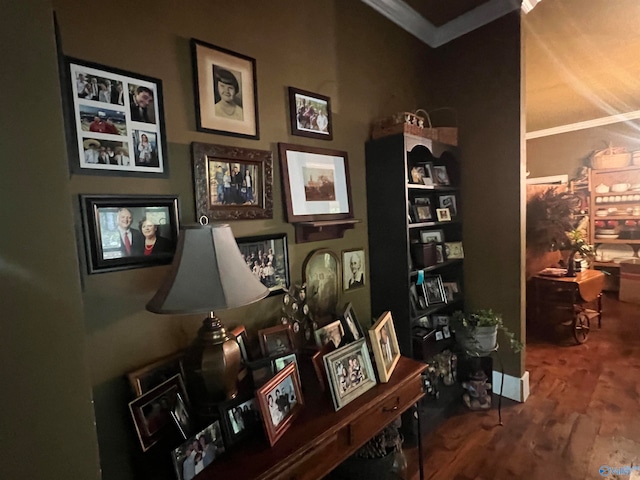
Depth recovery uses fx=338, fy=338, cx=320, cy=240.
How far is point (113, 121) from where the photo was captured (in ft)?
3.99

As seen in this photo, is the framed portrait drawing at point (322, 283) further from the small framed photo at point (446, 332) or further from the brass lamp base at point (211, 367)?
the small framed photo at point (446, 332)

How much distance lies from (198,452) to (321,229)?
1.19 m

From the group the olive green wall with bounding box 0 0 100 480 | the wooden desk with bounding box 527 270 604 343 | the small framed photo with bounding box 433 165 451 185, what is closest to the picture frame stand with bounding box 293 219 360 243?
the small framed photo with bounding box 433 165 451 185

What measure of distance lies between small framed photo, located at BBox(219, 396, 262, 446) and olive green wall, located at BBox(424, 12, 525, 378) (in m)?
2.01

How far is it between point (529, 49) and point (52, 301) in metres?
3.52

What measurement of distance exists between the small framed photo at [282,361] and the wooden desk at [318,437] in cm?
16

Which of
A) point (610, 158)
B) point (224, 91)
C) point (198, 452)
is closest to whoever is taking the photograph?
point (198, 452)

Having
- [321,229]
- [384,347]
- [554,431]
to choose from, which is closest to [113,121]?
[321,229]

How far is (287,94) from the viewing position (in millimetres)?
1746

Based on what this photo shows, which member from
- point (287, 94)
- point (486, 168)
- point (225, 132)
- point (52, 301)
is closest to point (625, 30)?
point (486, 168)

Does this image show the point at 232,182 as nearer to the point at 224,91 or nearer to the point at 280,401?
the point at 224,91

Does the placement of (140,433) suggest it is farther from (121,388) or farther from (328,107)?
(328,107)

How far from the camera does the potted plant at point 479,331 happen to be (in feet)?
7.38

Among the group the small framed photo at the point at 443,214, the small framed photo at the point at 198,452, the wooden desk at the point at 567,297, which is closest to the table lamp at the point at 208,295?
the small framed photo at the point at 198,452
